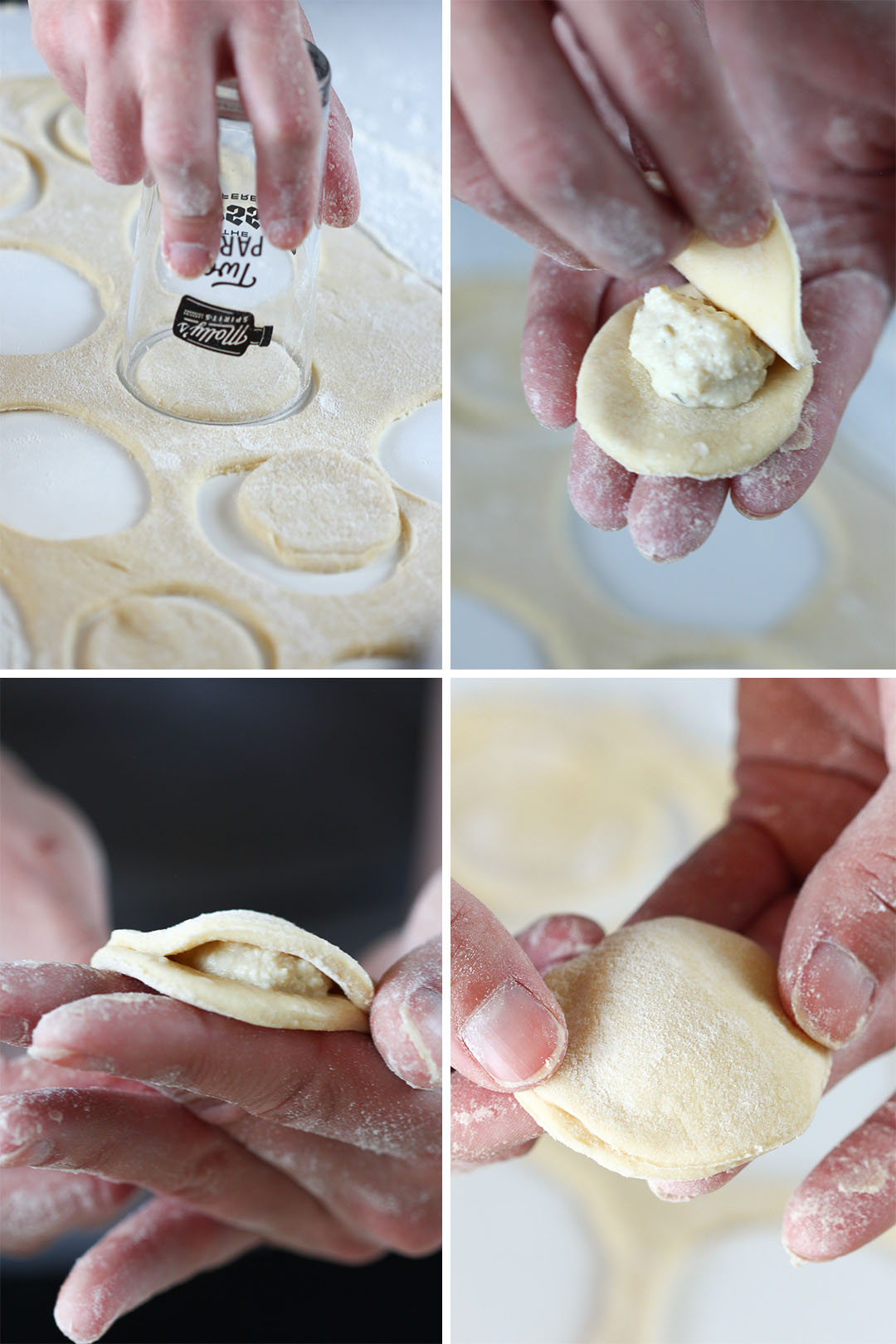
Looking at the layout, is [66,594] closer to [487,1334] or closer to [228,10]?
[228,10]

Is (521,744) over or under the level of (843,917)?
under

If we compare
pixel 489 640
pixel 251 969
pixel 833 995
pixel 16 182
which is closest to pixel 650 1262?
pixel 833 995

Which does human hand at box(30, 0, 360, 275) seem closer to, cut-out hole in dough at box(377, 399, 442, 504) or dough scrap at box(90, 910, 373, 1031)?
cut-out hole in dough at box(377, 399, 442, 504)

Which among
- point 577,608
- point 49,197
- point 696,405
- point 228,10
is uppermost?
point 228,10

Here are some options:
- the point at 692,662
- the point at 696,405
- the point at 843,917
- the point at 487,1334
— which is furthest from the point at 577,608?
the point at 487,1334

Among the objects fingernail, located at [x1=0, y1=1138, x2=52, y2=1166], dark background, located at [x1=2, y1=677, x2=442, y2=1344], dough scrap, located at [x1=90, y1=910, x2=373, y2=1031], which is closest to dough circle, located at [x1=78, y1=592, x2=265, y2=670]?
dark background, located at [x1=2, y1=677, x2=442, y2=1344]

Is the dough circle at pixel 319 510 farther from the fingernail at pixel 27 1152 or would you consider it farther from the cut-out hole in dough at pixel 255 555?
the fingernail at pixel 27 1152

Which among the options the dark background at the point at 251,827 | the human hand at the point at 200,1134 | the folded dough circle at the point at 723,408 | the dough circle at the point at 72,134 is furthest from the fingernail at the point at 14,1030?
the dough circle at the point at 72,134

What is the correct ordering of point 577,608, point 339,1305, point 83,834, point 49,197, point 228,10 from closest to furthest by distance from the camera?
point 228,10 < point 339,1305 < point 83,834 < point 49,197 < point 577,608

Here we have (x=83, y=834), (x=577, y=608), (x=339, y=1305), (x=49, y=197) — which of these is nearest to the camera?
(x=339, y=1305)
